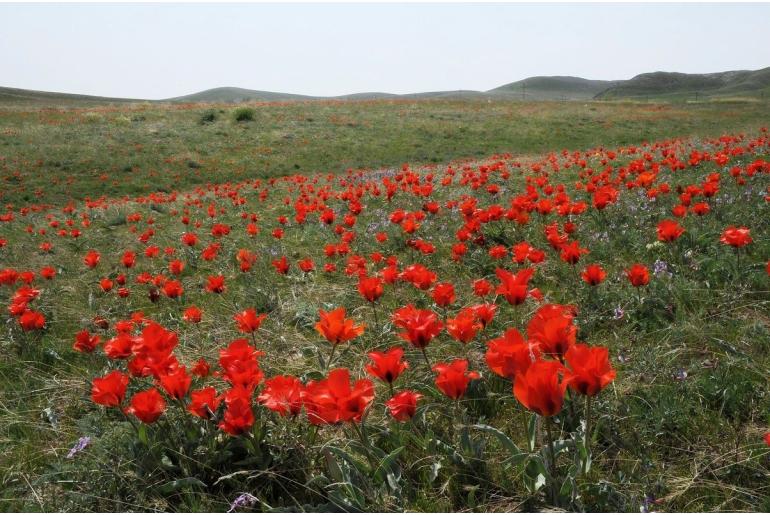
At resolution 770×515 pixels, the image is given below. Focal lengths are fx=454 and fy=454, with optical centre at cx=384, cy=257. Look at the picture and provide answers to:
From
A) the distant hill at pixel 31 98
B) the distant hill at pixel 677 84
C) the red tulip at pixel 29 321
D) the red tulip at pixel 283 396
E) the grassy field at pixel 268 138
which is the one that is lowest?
the red tulip at pixel 29 321

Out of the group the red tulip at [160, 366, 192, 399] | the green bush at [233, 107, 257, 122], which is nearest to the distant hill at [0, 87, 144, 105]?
the green bush at [233, 107, 257, 122]

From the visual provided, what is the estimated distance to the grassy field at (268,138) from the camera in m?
19.5

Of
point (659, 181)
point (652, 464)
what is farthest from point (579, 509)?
point (659, 181)

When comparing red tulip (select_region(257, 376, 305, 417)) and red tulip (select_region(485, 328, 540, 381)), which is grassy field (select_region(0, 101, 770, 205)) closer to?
red tulip (select_region(257, 376, 305, 417))

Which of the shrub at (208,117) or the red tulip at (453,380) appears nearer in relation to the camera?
the red tulip at (453,380)

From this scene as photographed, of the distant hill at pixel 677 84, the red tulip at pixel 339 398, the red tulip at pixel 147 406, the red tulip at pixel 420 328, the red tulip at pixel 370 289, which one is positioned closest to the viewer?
the red tulip at pixel 339 398

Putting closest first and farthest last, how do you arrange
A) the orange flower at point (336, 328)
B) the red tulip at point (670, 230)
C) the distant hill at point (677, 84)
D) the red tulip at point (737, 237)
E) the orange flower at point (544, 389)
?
1. the orange flower at point (544, 389)
2. the orange flower at point (336, 328)
3. the red tulip at point (737, 237)
4. the red tulip at point (670, 230)
5. the distant hill at point (677, 84)

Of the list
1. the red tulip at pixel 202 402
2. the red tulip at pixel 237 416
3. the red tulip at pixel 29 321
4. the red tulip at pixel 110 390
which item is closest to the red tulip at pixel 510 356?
the red tulip at pixel 237 416

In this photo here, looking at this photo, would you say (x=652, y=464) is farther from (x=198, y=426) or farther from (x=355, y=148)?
(x=355, y=148)

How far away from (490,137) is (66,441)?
28171 millimetres

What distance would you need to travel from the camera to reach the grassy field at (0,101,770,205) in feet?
64.0

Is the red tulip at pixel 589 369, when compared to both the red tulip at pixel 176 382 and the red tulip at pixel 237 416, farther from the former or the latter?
the red tulip at pixel 176 382

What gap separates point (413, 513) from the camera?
167 cm

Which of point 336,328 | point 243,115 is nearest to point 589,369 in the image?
point 336,328
